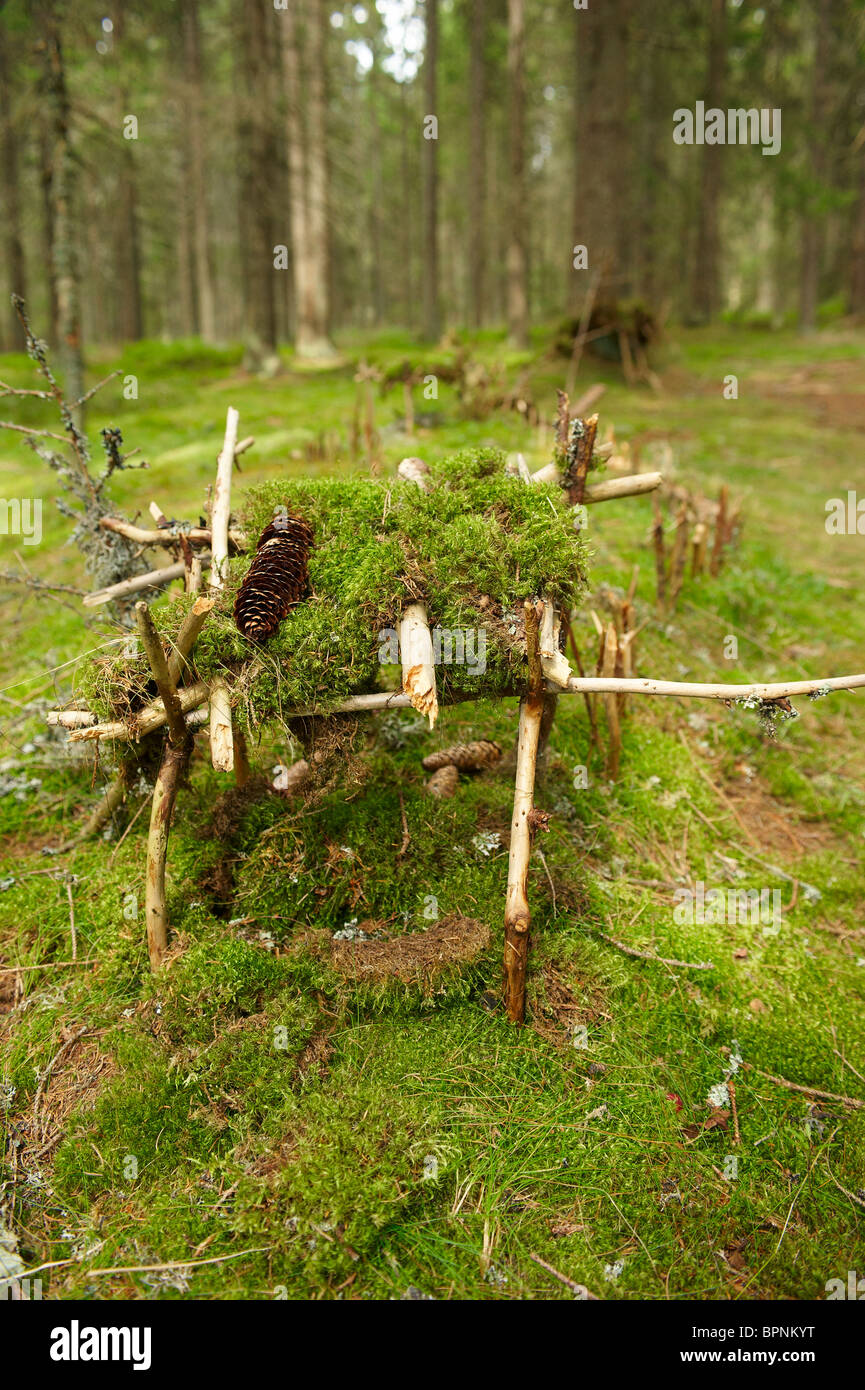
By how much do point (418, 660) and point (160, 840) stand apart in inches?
51.6

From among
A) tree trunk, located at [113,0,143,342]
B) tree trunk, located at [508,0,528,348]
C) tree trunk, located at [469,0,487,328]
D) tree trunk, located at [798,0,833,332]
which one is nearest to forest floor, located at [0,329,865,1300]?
tree trunk, located at [508,0,528,348]

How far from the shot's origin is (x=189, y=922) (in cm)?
337

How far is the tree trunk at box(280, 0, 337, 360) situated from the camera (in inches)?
615

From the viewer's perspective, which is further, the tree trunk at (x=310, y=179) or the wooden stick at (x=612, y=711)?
the tree trunk at (x=310, y=179)

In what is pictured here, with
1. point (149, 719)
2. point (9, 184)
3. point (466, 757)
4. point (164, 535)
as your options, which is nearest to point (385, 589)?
point (149, 719)

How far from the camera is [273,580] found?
3.09 metres

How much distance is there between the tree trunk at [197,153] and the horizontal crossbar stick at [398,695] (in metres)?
16.6

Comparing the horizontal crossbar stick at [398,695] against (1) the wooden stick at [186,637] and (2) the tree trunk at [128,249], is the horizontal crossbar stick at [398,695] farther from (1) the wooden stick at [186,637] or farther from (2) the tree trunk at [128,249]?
(2) the tree trunk at [128,249]

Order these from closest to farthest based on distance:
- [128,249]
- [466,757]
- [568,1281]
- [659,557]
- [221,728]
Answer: [568,1281], [221,728], [466,757], [659,557], [128,249]

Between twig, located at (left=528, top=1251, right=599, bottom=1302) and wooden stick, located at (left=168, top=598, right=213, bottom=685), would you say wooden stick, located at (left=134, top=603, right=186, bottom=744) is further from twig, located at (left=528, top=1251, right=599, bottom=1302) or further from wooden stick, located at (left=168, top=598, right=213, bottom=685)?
twig, located at (left=528, top=1251, right=599, bottom=1302)

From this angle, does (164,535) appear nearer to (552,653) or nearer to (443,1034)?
(552,653)

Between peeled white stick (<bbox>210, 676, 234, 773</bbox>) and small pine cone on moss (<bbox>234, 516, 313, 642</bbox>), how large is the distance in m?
0.24

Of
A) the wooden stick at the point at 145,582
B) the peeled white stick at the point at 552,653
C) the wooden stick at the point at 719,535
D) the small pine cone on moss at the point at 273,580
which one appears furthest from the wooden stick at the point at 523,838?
the wooden stick at the point at 719,535

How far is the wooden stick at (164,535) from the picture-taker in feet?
11.5
